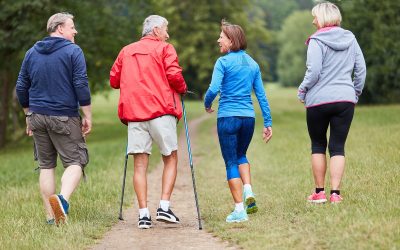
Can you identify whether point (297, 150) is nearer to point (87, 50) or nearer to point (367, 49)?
point (87, 50)

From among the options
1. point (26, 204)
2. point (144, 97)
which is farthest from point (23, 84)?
point (26, 204)

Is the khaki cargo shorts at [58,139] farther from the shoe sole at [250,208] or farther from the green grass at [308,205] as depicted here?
the shoe sole at [250,208]

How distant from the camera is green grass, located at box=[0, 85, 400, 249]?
19.7ft

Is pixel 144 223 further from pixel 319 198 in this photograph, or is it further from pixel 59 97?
pixel 319 198

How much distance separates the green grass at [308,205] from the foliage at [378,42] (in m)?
19.9

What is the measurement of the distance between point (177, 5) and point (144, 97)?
49.0 metres

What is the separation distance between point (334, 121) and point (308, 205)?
96 cm

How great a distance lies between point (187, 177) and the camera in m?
12.6

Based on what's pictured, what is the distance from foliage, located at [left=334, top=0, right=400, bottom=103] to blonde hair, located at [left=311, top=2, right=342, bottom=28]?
80.1ft

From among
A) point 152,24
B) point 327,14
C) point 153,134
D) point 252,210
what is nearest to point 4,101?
point 152,24

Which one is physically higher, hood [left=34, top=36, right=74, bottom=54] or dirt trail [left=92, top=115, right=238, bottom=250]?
hood [left=34, top=36, right=74, bottom=54]

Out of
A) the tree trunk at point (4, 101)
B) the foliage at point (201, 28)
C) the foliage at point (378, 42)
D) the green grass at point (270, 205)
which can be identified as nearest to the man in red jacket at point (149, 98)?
the green grass at point (270, 205)

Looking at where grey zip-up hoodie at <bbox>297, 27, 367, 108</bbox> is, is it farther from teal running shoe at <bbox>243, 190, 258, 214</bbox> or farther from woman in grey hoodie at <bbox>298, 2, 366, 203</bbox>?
teal running shoe at <bbox>243, 190, 258, 214</bbox>

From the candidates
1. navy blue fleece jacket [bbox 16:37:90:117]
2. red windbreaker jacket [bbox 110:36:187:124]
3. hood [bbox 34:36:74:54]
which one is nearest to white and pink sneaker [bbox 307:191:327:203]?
red windbreaker jacket [bbox 110:36:187:124]
